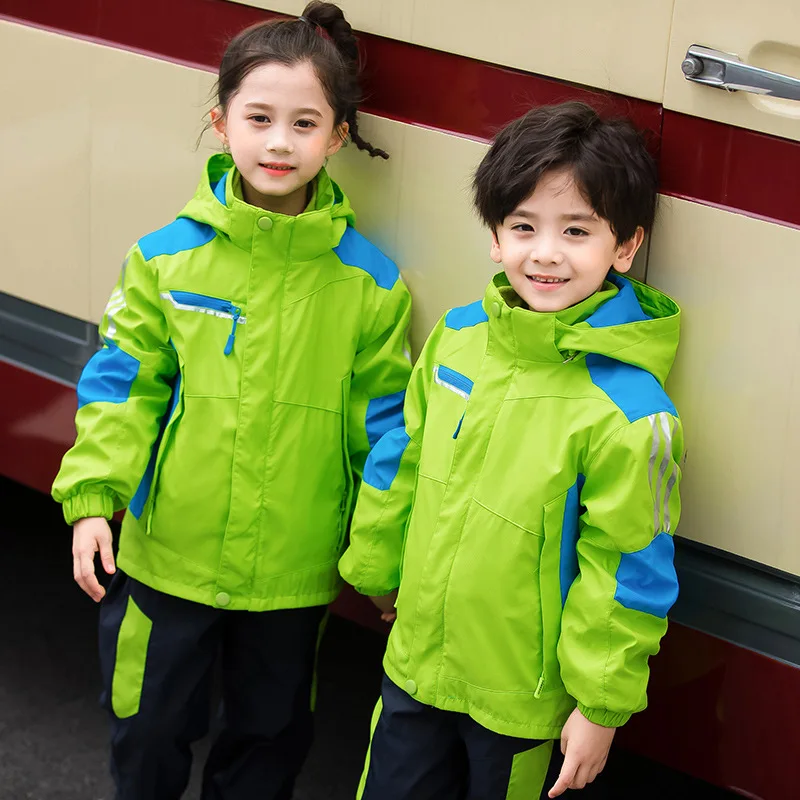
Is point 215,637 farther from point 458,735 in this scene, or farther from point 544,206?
point 544,206

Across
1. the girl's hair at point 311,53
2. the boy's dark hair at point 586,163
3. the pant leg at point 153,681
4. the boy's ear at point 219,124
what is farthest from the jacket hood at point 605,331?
the pant leg at point 153,681

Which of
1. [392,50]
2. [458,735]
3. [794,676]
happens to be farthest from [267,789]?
[392,50]

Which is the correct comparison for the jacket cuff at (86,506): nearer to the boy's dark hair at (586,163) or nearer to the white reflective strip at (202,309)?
the white reflective strip at (202,309)

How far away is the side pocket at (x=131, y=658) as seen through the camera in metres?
2.45

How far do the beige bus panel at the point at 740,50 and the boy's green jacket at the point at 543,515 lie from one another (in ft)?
0.94

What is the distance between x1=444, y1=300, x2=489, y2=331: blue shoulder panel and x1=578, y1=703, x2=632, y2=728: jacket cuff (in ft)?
2.00

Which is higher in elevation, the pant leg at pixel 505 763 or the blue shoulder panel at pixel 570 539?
the blue shoulder panel at pixel 570 539

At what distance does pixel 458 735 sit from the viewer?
2.23 metres

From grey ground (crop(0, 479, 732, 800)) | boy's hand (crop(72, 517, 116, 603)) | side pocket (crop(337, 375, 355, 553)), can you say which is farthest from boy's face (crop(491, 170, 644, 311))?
grey ground (crop(0, 479, 732, 800))

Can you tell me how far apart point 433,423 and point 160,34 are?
97 centimetres

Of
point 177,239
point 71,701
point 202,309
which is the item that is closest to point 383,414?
point 202,309

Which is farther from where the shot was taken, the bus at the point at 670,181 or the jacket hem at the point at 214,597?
the jacket hem at the point at 214,597

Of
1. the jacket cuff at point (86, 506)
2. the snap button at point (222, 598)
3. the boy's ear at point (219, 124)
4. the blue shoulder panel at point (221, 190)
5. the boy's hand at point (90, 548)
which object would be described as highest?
the boy's ear at point (219, 124)

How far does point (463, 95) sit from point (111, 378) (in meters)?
0.75
